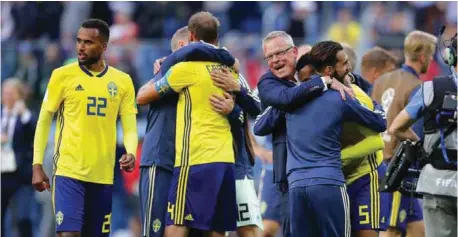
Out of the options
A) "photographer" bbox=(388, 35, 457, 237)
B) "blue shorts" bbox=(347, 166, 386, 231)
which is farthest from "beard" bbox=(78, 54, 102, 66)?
"photographer" bbox=(388, 35, 457, 237)

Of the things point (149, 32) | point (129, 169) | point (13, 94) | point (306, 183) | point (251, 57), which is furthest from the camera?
point (149, 32)

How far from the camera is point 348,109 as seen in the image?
1144cm

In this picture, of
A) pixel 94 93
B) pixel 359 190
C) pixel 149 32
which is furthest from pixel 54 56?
pixel 359 190

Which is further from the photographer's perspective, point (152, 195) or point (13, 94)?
point (13, 94)

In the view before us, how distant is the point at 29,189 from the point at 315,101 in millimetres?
9746

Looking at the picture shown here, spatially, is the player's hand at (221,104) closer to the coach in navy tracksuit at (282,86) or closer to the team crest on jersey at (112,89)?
the coach in navy tracksuit at (282,86)

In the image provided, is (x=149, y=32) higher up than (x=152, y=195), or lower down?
higher up

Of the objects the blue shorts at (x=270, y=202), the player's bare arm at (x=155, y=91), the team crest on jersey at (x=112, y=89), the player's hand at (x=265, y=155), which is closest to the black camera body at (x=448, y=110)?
the player's bare arm at (x=155, y=91)

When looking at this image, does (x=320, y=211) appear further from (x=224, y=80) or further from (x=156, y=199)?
(x=156, y=199)

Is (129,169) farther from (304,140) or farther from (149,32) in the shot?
(149,32)

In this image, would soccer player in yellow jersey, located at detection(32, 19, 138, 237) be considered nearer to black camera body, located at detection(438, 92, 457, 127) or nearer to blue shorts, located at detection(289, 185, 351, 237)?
blue shorts, located at detection(289, 185, 351, 237)

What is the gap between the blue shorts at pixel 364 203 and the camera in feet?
39.1

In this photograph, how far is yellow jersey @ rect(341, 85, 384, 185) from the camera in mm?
11820

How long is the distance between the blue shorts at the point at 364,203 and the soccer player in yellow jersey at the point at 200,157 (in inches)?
40.7
